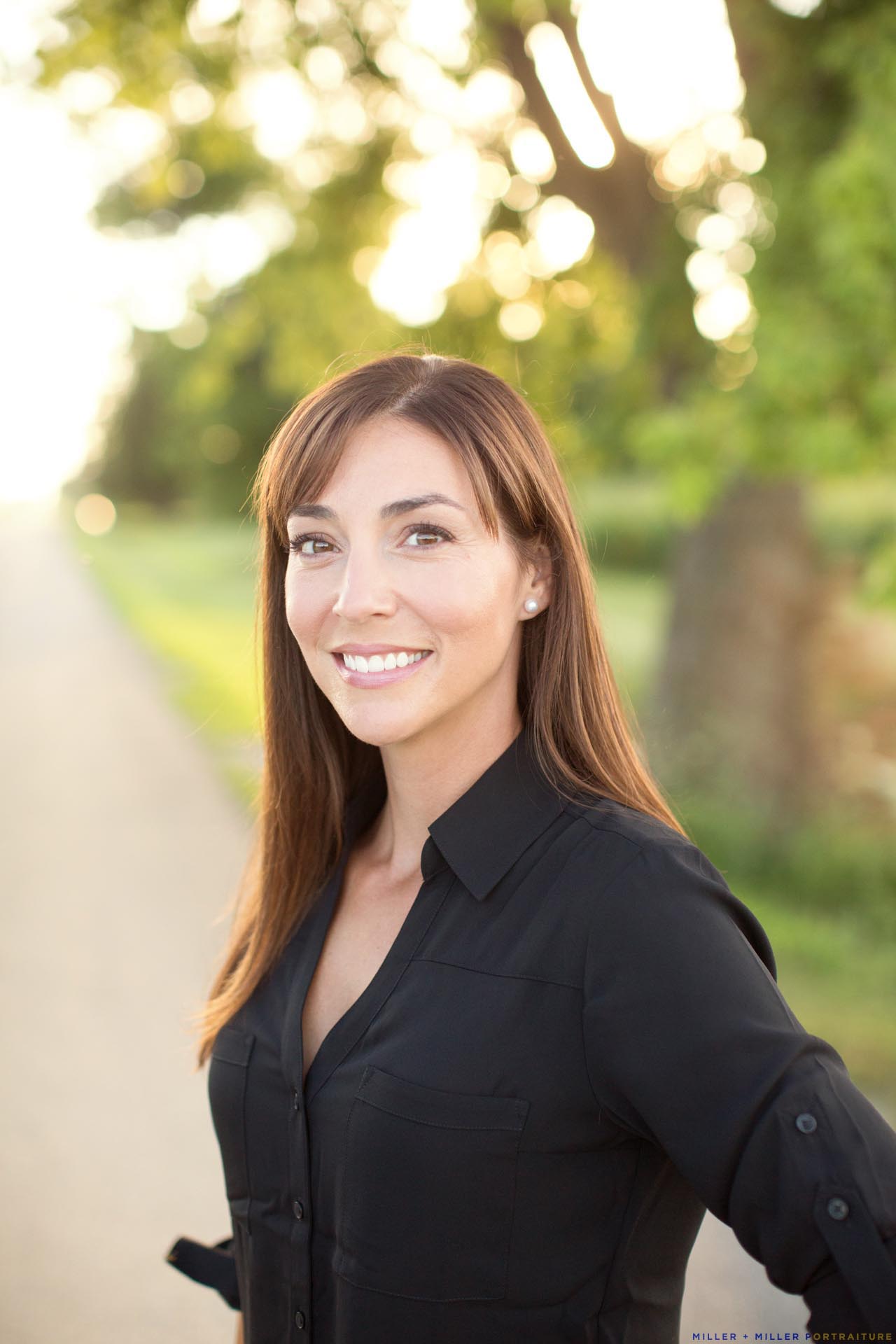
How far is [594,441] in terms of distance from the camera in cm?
948

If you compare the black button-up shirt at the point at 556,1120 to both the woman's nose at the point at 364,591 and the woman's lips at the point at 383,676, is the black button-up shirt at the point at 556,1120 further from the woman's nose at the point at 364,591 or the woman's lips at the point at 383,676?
the woman's nose at the point at 364,591

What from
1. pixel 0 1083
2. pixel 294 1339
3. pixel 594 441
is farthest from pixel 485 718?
pixel 594 441

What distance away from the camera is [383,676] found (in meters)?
1.84

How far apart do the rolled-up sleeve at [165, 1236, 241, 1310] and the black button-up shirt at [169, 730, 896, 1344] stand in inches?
12.2

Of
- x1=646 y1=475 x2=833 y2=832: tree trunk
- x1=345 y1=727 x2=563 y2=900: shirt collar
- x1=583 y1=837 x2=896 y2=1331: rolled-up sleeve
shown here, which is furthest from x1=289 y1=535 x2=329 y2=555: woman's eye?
x1=646 y1=475 x2=833 y2=832: tree trunk

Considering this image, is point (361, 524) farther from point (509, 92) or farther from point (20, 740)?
point (20, 740)

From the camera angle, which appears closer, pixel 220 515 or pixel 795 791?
pixel 795 791

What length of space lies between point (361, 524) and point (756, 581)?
25.5ft

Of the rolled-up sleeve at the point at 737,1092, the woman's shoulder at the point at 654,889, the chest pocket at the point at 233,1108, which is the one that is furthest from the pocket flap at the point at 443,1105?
the chest pocket at the point at 233,1108

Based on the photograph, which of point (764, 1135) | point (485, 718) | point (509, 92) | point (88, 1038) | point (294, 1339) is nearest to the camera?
point (764, 1135)

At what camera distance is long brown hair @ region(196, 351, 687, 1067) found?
6.11 feet

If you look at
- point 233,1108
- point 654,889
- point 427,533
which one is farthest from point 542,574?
point 233,1108

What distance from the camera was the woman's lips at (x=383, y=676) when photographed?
1837 mm

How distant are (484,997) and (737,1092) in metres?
0.36
